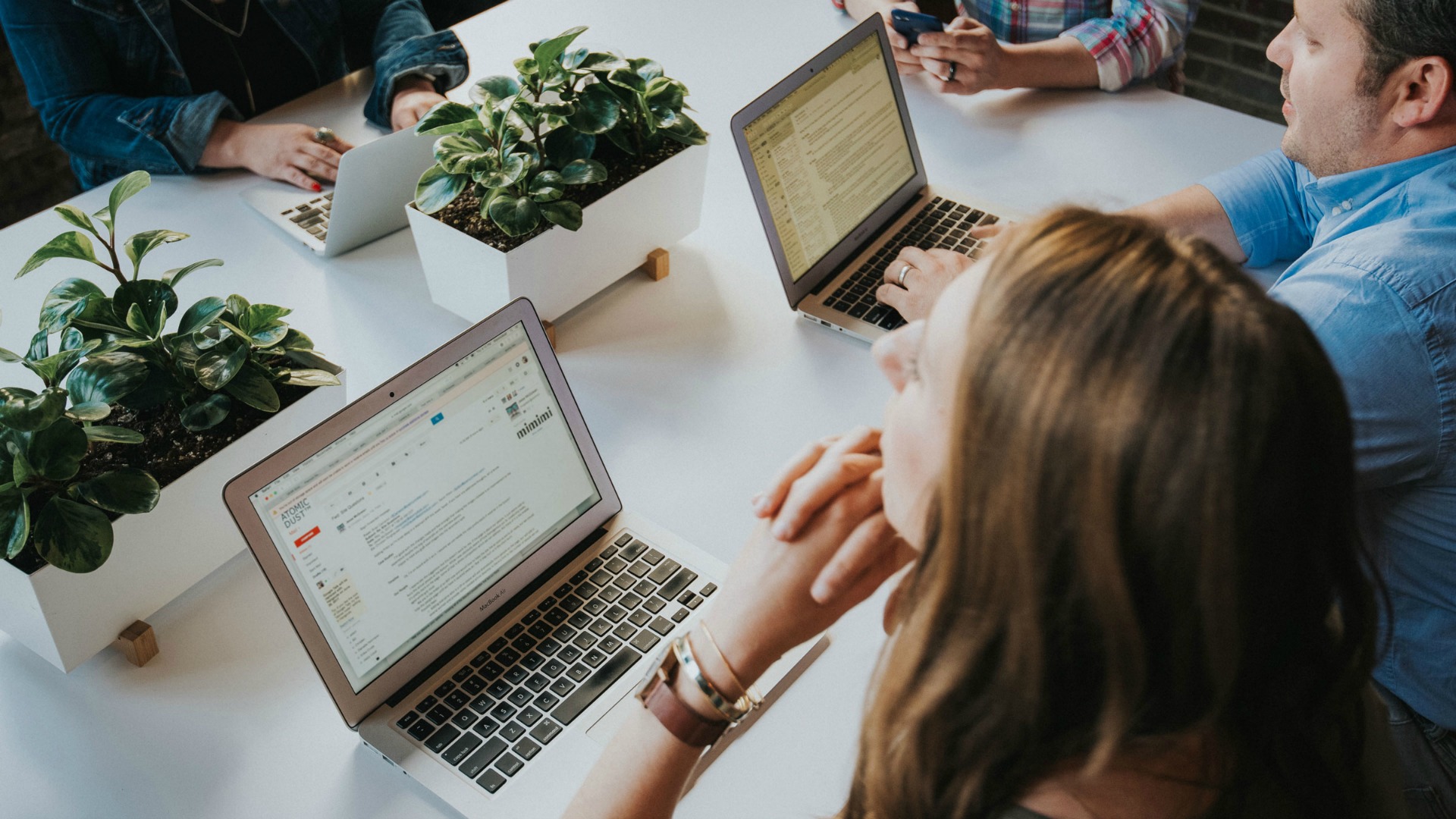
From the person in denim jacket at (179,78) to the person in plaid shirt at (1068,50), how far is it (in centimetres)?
80

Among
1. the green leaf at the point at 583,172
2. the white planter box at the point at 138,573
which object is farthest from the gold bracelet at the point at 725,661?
the green leaf at the point at 583,172

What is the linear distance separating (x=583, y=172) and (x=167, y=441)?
0.55 metres

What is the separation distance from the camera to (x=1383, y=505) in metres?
1.10

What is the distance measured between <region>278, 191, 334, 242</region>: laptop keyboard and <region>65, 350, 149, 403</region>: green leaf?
0.57 metres

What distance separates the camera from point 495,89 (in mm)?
1376

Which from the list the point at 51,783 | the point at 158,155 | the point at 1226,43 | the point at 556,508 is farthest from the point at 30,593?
the point at 1226,43

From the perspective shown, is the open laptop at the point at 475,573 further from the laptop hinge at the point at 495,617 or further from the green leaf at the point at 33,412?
the green leaf at the point at 33,412

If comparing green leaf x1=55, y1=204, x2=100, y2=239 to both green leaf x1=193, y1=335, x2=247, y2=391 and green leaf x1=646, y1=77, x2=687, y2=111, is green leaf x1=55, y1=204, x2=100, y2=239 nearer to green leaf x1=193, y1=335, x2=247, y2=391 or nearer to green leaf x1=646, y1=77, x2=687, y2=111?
green leaf x1=193, y1=335, x2=247, y2=391

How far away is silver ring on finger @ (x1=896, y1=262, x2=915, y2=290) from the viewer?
1425 millimetres

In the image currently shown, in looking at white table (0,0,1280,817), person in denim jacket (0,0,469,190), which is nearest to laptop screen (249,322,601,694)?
white table (0,0,1280,817)

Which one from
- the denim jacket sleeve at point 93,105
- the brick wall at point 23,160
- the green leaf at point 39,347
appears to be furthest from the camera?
the brick wall at point 23,160

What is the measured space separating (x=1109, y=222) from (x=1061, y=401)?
0.42 feet

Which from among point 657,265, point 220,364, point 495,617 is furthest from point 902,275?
point 220,364

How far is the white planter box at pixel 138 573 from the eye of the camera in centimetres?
95
